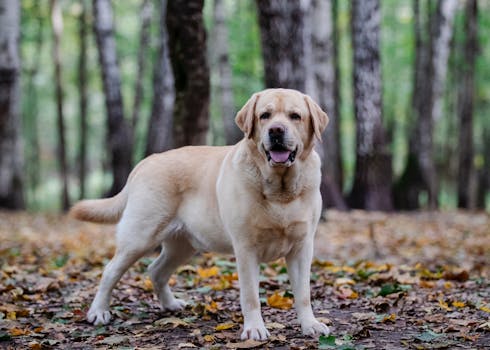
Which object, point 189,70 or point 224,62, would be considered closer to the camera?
point 189,70

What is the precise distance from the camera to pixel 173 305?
5.43 metres

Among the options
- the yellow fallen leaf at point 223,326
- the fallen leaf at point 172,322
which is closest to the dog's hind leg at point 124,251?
the fallen leaf at point 172,322

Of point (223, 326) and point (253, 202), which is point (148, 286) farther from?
point (253, 202)

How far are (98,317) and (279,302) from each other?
1440mm

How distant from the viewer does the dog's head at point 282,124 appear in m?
4.23

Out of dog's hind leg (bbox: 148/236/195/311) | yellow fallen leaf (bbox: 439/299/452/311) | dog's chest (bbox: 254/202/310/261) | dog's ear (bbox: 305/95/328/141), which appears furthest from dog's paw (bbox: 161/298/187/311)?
yellow fallen leaf (bbox: 439/299/452/311)

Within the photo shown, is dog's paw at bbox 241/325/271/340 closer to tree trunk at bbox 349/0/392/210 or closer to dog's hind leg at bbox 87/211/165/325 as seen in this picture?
dog's hind leg at bbox 87/211/165/325

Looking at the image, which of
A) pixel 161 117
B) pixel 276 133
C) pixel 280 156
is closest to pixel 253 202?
pixel 280 156

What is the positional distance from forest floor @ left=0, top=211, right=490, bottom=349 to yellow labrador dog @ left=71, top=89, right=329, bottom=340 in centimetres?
33

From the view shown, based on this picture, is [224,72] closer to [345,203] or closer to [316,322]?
[345,203]

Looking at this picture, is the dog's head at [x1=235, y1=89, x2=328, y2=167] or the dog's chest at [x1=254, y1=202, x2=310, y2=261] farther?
the dog's chest at [x1=254, y1=202, x2=310, y2=261]

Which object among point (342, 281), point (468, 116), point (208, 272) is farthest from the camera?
point (468, 116)

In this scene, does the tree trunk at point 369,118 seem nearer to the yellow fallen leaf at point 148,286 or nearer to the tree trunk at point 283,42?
the tree trunk at point 283,42

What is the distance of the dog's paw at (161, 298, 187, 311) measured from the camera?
542 cm
